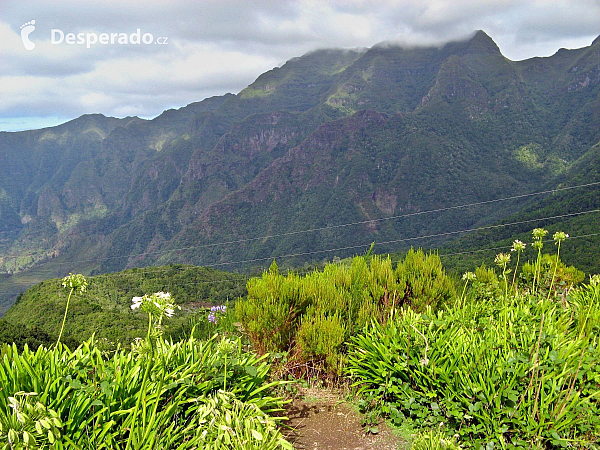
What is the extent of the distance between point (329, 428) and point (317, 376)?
0.82 metres

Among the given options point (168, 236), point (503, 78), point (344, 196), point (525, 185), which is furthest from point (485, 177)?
point (168, 236)

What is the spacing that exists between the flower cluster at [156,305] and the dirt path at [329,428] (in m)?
1.23

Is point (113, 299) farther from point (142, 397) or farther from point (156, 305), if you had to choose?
point (142, 397)

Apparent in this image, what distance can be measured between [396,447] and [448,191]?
477 ft

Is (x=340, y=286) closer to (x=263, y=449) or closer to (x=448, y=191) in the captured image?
(x=263, y=449)

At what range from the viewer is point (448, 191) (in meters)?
140

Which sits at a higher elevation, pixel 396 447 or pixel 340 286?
pixel 340 286

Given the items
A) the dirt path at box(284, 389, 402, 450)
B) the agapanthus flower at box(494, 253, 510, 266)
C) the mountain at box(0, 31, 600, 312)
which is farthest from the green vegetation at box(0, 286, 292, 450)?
the mountain at box(0, 31, 600, 312)

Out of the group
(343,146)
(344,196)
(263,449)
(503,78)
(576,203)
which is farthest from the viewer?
(503,78)

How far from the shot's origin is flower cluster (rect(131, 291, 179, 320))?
265 centimetres

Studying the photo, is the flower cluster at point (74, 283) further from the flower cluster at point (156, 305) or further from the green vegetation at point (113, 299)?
the green vegetation at point (113, 299)

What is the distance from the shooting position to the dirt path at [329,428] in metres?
3.00

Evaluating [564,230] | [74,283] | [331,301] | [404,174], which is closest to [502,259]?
[331,301]

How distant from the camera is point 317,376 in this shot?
160 inches
